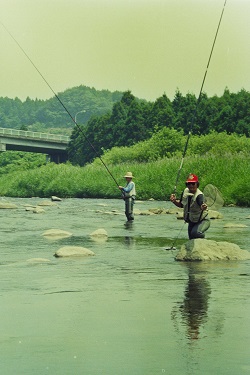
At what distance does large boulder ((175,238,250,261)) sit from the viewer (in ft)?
59.6

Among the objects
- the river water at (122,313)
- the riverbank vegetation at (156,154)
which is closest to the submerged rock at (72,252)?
the river water at (122,313)

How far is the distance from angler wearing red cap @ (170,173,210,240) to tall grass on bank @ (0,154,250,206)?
2632cm

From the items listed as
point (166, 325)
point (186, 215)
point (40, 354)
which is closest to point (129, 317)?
point (166, 325)

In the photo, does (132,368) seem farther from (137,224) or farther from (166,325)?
(137,224)

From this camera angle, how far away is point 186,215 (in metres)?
18.3

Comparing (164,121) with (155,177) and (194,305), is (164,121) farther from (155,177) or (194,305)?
(194,305)

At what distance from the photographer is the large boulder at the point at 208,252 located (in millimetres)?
18156

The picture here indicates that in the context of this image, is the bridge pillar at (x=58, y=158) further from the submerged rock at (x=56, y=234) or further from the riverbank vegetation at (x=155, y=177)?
the submerged rock at (x=56, y=234)

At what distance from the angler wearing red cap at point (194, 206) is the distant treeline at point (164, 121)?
58505 mm

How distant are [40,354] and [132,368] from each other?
1.07 m

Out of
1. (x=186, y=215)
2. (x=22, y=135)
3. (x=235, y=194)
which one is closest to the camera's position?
(x=186, y=215)

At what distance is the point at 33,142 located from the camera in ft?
413

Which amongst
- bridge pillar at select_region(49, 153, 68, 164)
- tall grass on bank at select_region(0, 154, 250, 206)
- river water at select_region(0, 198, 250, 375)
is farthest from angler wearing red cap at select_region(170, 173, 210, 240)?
bridge pillar at select_region(49, 153, 68, 164)

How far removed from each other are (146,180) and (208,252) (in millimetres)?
37005
